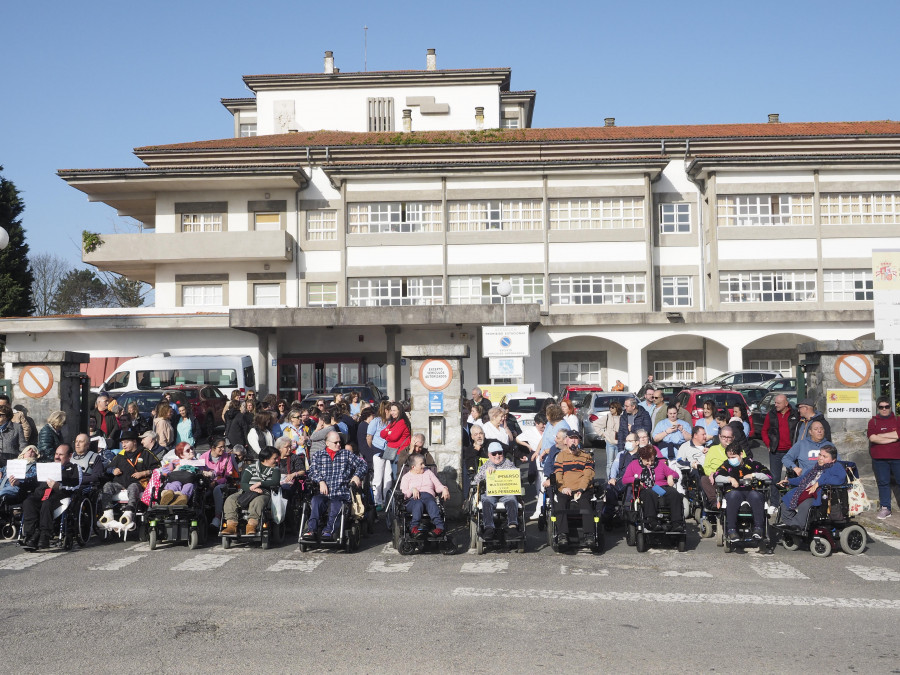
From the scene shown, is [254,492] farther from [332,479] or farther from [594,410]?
[594,410]

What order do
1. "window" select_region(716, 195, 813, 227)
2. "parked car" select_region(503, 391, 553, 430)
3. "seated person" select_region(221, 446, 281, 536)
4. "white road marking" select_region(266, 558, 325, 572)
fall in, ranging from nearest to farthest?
1. "white road marking" select_region(266, 558, 325, 572)
2. "seated person" select_region(221, 446, 281, 536)
3. "parked car" select_region(503, 391, 553, 430)
4. "window" select_region(716, 195, 813, 227)

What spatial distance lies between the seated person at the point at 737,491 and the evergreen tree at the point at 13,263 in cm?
4231

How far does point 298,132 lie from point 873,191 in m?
27.4

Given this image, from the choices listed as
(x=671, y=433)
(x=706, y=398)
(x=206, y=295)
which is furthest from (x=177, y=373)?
(x=671, y=433)

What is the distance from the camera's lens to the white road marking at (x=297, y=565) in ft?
33.6

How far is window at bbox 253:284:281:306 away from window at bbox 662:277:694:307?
659 inches

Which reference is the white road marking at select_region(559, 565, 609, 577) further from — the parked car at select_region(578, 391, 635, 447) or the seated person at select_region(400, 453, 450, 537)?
the parked car at select_region(578, 391, 635, 447)

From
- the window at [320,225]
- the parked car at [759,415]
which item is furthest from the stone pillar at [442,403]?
the window at [320,225]

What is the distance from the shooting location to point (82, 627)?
25.0 ft

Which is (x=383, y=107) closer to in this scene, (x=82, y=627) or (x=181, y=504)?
(x=181, y=504)

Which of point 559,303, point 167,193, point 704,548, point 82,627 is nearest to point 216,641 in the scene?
point 82,627

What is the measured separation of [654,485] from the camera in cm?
1133

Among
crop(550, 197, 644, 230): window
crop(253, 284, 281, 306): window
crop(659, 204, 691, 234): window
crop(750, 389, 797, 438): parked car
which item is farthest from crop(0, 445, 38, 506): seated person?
crop(659, 204, 691, 234): window

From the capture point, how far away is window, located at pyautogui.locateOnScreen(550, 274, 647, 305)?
125 ft
